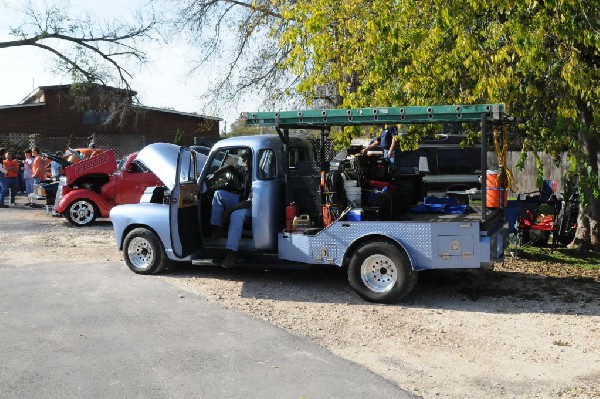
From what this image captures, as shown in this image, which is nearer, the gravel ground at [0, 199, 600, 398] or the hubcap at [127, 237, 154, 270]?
the gravel ground at [0, 199, 600, 398]

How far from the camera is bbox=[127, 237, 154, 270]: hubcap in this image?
10.0 m

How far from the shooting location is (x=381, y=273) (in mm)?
8312

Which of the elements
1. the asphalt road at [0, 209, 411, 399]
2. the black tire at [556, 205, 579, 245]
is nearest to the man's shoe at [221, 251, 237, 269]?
the asphalt road at [0, 209, 411, 399]

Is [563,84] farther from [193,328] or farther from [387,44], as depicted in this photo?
[193,328]

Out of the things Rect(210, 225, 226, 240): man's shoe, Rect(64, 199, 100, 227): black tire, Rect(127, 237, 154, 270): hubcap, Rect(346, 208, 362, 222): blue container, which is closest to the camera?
Rect(346, 208, 362, 222): blue container

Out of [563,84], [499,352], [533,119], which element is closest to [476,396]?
[499,352]

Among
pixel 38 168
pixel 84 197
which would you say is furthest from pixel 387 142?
pixel 38 168

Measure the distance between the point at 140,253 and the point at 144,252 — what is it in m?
0.06

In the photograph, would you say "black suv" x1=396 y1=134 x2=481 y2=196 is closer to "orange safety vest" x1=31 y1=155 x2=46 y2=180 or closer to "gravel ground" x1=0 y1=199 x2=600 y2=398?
"gravel ground" x1=0 y1=199 x2=600 y2=398

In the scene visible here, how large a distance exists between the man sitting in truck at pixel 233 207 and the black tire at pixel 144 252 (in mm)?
882

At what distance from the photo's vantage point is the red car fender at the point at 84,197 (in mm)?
15789

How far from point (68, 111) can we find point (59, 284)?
29324mm

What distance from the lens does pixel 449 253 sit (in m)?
8.00

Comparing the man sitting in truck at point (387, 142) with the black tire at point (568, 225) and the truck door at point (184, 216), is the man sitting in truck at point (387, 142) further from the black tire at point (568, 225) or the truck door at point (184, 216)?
the black tire at point (568, 225)
